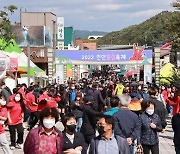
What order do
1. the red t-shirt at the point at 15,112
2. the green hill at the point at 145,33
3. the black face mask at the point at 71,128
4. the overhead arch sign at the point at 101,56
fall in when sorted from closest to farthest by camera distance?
the black face mask at the point at 71,128 → the red t-shirt at the point at 15,112 → the overhead arch sign at the point at 101,56 → the green hill at the point at 145,33

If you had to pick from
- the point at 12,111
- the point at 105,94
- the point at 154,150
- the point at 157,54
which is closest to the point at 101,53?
the point at 157,54

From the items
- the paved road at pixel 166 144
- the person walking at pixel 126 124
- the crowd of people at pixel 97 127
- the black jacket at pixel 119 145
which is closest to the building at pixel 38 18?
the paved road at pixel 166 144

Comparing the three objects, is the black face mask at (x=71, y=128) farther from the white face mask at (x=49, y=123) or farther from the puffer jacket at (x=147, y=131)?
the puffer jacket at (x=147, y=131)

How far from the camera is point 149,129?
10.1 meters

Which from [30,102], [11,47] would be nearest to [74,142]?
[30,102]

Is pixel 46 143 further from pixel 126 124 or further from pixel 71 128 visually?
pixel 126 124

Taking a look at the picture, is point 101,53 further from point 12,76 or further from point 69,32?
point 69,32

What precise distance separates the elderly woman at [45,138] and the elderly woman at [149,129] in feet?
10.3

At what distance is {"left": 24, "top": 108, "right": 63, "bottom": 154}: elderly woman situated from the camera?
708cm

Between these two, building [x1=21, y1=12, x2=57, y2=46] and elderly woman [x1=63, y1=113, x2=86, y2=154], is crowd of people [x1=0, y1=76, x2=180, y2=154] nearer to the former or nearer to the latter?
elderly woman [x1=63, y1=113, x2=86, y2=154]

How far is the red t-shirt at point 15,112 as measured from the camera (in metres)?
14.4

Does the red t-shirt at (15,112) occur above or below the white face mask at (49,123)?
below

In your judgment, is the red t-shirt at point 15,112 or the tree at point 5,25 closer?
the red t-shirt at point 15,112

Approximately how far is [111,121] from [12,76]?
22.8 metres
